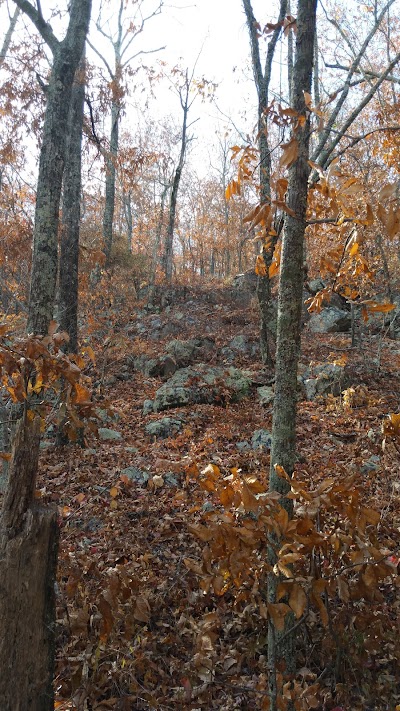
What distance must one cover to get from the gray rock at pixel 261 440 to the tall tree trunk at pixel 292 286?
366 cm

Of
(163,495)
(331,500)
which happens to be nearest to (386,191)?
(331,500)

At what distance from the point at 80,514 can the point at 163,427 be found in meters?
2.65

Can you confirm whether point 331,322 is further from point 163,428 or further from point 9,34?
point 9,34

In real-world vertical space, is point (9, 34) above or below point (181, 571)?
above

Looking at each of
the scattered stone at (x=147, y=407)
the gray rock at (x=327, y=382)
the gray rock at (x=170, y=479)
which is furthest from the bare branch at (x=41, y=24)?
the gray rock at (x=327, y=382)

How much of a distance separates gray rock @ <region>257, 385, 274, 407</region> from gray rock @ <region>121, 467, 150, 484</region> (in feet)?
10.5

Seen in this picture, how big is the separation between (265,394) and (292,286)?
19.8 feet

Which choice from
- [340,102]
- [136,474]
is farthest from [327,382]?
[340,102]

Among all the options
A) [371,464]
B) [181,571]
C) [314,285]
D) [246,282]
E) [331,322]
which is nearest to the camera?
[181,571]

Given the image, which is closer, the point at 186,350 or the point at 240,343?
the point at 186,350

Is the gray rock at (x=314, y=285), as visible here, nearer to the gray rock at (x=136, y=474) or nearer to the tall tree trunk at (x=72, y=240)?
the tall tree trunk at (x=72, y=240)

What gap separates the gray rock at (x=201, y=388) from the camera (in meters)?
8.27

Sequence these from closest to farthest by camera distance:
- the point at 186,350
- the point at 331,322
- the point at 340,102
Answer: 1. the point at 340,102
2. the point at 186,350
3. the point at 331,322

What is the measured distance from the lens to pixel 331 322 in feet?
43.9
